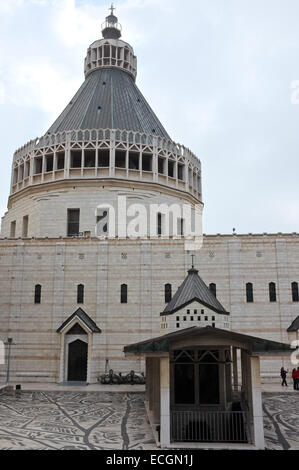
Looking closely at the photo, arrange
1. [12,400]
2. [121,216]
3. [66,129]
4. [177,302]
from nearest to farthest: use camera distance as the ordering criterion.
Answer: [177,302]
[12,400]
[121,216]
[66,129]

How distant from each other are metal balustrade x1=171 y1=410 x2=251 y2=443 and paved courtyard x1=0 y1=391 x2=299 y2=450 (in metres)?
0.81

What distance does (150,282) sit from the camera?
32.4 m

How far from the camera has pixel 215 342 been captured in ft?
43.7

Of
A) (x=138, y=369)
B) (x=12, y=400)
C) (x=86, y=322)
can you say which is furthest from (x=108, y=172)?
(x=12, y=400)

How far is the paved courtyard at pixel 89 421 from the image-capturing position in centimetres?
1323

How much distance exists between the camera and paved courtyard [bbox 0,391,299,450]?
13.2 m

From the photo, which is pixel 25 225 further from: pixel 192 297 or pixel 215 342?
pixel 215 342

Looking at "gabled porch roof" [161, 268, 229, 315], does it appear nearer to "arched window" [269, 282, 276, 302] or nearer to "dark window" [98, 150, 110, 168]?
"arched window" [269, 282, 276, 302]

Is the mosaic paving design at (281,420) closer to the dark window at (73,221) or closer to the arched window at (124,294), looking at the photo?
the arched window at (124,294)

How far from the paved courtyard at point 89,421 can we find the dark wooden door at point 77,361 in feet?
17.7

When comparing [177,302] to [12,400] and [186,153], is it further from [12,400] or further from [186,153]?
[186,153]

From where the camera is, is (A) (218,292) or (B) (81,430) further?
(A) (218,292)
